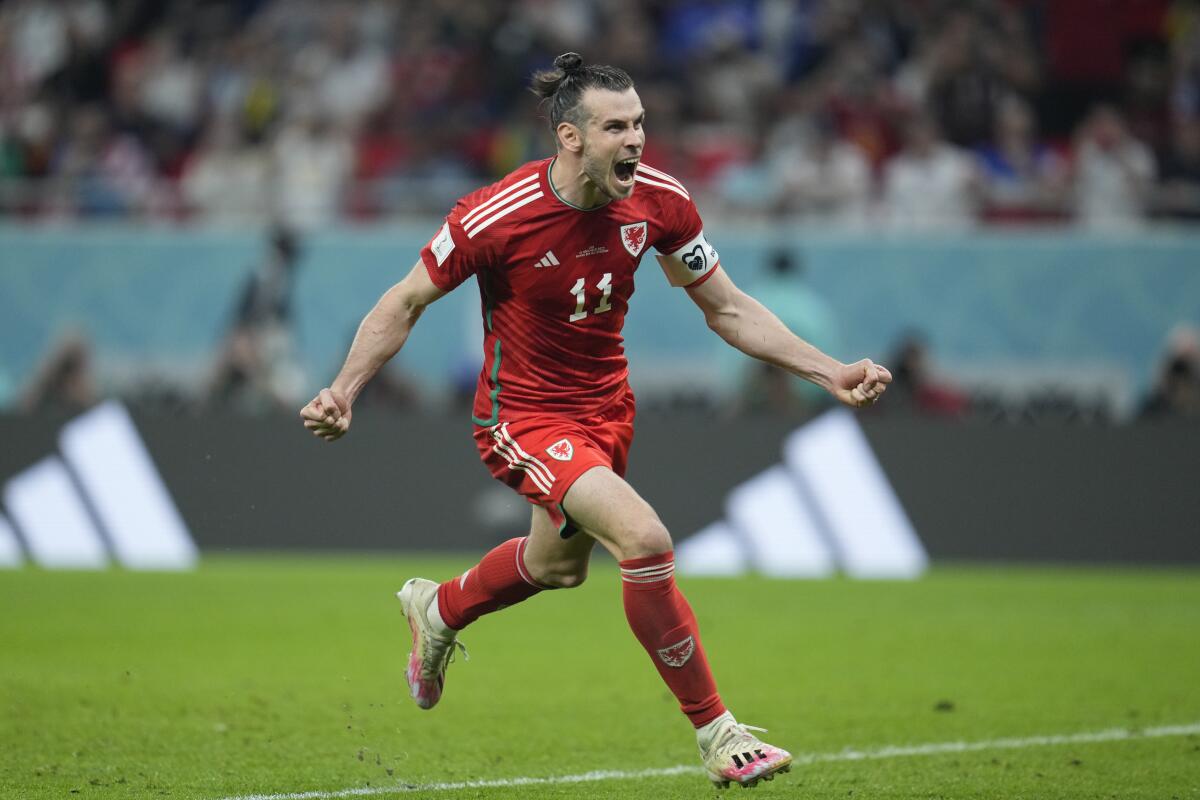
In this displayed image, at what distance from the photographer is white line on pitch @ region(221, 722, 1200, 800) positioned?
6.04 m

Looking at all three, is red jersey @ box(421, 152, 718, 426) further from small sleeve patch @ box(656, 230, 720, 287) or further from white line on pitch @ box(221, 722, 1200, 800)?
white line on pitch @ box(221, 722, 1200, 800)

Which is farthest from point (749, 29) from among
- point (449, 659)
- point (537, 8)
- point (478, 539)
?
point (449, 659)

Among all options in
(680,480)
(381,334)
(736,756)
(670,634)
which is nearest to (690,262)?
(381,334)

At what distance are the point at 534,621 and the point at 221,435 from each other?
4.18 metres

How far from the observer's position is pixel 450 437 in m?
14.4

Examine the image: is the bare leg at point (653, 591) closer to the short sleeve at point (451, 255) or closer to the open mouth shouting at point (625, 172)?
the short sleeve at point (451, 255)

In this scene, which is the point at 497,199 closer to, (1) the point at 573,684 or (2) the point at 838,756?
(2) the point at 838,756

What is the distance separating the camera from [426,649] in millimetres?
7113

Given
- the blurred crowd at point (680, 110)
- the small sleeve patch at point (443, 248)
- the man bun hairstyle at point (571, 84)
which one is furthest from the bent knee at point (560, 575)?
the blurred crowd at point (680, 110)

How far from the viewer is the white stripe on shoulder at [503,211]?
6.22 metres

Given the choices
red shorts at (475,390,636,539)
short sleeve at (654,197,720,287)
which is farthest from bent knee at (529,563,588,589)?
short sleeve at (654,197,720,287)

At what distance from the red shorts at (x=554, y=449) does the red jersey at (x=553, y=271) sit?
59 millimetres

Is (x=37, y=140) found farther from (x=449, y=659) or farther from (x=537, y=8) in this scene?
(x=449, y=659)

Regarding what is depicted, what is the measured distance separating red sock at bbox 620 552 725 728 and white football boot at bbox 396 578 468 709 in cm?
137
